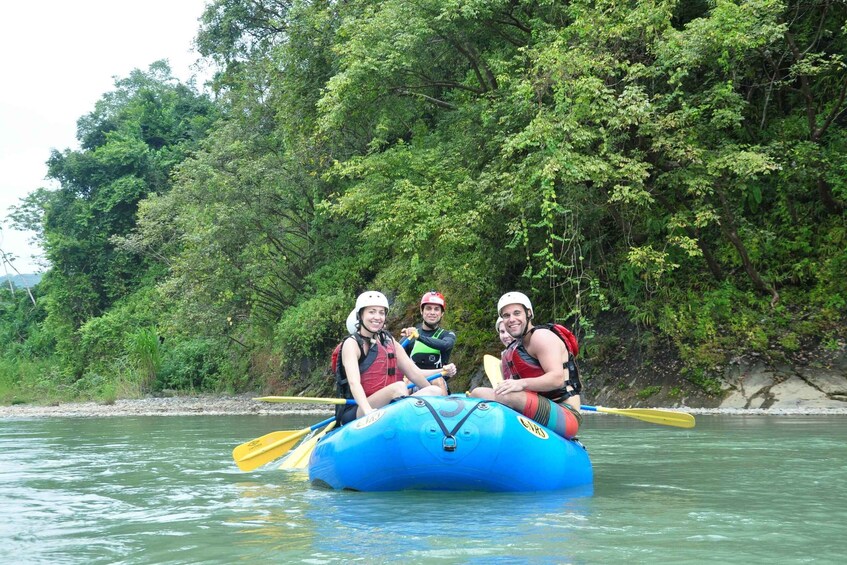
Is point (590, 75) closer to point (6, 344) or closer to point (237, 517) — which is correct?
point (237, 517)

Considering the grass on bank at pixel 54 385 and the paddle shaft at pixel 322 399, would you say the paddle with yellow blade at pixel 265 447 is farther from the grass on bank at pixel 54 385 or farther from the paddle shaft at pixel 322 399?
the grass on bank at pixel 54 385

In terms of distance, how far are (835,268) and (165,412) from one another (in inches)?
441

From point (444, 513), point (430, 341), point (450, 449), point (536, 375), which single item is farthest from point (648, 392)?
point (444, 513)

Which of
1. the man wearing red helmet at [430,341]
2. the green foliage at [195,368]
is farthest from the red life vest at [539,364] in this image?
the green foliage at [195,368]

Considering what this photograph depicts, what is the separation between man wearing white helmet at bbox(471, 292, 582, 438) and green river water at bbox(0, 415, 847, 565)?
482mm

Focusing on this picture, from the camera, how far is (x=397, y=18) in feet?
45.9

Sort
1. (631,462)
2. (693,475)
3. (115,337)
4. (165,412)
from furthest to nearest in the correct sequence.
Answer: (115,337)
(165,412)
(631,462)
(693,475)

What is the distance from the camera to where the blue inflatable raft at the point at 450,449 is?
4949 mm

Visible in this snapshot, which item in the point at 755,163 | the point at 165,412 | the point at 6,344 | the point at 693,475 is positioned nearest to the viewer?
the point at 693,475

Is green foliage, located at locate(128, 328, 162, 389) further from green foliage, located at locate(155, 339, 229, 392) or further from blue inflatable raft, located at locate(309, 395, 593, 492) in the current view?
blue inflatable raft, located at locate(309, 395, 593, 492)

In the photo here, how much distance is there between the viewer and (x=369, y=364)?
19.5 feet

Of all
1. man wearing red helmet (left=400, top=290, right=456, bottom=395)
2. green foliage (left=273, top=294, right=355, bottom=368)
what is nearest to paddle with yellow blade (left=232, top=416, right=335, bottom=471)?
man wearing red helmet (left=400, top=290, right=456, bottom=395)

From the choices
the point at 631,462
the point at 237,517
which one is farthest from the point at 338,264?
the point at 237,517

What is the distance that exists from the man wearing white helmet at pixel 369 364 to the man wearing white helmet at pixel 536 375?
52 centimetres
